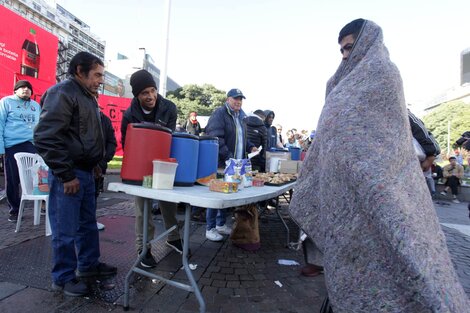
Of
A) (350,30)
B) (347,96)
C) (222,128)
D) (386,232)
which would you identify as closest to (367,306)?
(386,232)

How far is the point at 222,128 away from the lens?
13.3 ft

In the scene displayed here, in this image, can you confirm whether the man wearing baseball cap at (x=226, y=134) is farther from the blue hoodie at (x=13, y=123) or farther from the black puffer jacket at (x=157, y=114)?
the blue hoodie at (x=13, y=123)

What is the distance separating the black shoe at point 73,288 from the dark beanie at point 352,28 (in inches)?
100.0

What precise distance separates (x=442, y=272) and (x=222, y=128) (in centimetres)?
310

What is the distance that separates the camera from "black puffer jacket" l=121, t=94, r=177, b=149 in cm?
283

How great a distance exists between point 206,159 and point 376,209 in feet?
5.13

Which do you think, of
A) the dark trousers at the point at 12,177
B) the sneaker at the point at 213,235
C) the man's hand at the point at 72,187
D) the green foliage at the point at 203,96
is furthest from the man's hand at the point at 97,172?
the green foliage at the point at 203,96

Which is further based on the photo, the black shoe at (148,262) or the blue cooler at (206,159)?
the black shoe at (148,262)

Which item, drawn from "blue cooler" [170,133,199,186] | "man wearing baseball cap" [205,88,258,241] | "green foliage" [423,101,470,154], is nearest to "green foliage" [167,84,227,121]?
"green foliage" [423,101,470,154]

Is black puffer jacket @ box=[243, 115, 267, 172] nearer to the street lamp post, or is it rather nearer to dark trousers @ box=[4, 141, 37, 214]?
dark trousers @ box=[4, 141, 37, 214]

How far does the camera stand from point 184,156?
2.28m

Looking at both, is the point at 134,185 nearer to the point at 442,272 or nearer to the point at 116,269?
the point at 116,269

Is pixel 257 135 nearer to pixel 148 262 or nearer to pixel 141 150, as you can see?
pixel 148 262

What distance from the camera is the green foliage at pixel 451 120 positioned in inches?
1826
